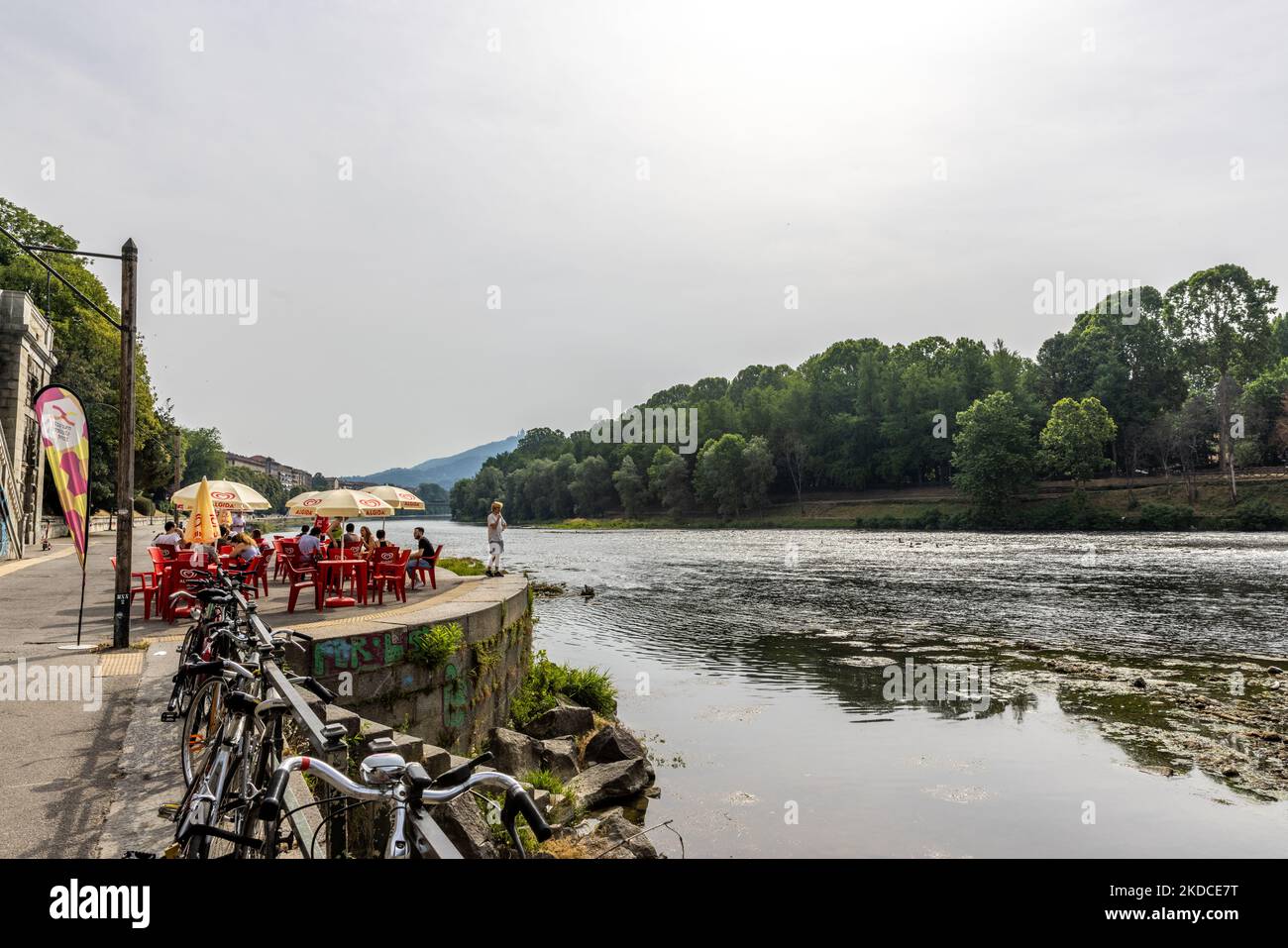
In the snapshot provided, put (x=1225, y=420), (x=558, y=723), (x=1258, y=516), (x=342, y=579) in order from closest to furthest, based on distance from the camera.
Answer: (x=558, y=723) < (x=342, y=579) < (x=1258, y=516) < (x=1225, y=420)

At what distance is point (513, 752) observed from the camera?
35.3ft

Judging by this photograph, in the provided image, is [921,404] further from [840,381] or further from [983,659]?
[983,659]

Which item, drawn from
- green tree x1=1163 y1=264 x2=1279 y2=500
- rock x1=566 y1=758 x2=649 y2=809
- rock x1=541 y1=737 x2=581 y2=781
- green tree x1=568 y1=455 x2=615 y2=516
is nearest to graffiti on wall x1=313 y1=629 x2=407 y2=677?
rock x1=541 y1=737 x2=581 y2=781

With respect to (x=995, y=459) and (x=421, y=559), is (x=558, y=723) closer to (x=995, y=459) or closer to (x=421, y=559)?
(x=421, y=559)

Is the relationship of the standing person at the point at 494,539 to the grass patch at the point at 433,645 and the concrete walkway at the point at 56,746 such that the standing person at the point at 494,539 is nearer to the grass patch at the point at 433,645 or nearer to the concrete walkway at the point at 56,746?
the concrete walkway at the point at 56,746

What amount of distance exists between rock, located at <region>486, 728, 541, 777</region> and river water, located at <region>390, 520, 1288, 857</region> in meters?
1.81

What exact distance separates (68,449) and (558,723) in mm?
8101

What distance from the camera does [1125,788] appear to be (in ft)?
35.0

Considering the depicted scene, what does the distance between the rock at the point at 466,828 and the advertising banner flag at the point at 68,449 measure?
7.73m

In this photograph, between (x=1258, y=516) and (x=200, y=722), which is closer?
(x=200, y=722)

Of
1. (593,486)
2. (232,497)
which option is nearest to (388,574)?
(232,497)

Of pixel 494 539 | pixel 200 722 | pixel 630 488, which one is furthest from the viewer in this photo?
pixel 630 488

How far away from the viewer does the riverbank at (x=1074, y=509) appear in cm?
6244
